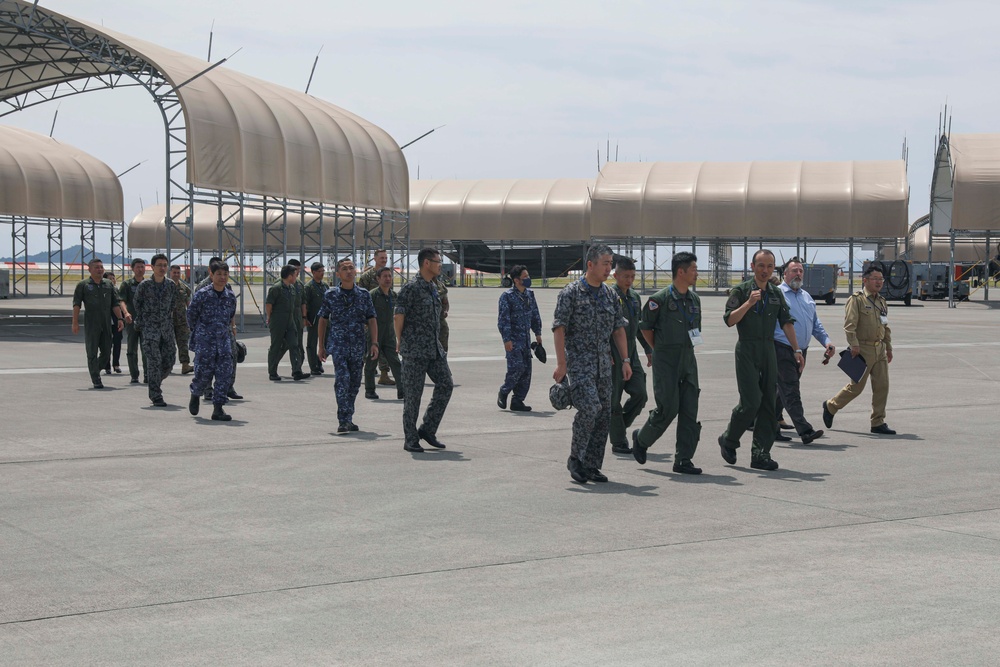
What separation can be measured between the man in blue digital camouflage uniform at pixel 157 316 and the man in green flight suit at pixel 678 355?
7.01 meters

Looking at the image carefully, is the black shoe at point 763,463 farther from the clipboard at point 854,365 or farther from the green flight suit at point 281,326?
the green flight suit at point 281,326

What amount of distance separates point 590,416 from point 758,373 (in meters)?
1.63

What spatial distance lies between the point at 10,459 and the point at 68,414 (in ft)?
10.4

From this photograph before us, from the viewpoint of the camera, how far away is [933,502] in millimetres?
8094

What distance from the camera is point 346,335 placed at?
11.9 meters

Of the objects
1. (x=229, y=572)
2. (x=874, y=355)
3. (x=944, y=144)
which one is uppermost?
(x=944, y=144)

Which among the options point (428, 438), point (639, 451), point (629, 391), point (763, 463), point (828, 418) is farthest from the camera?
point (828, 418)

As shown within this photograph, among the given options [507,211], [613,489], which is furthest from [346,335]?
[507,211]

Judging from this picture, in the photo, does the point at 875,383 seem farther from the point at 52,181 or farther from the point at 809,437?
the point at 52,181

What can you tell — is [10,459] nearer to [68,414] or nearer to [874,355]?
[68,414]

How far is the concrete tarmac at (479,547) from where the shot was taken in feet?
16.4

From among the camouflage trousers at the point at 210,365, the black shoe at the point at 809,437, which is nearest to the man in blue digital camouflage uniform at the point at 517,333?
the camouflage trousers at the point at 210,365

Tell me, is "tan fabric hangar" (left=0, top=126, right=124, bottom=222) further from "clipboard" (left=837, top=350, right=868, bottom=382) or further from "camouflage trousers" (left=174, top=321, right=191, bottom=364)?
"clipboard" (left=837, top=350, right=868, bottom=382)

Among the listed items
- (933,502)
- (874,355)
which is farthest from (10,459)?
(874,355)
